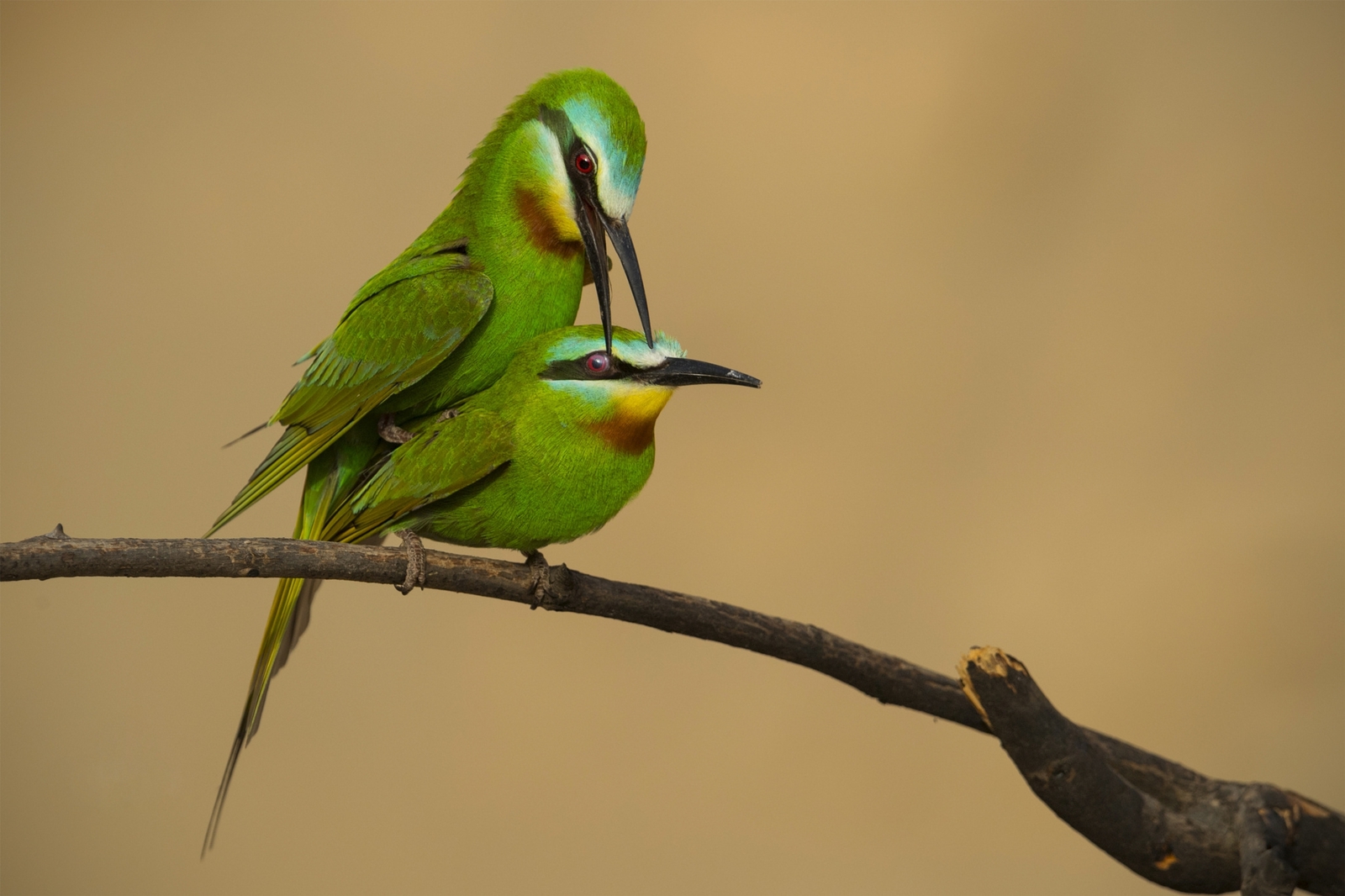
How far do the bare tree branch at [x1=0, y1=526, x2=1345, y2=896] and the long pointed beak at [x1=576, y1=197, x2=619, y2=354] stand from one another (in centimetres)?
30

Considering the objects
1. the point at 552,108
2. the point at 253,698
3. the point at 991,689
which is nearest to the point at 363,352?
the point at 552,108

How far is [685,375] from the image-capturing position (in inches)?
44.1

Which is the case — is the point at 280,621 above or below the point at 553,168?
below

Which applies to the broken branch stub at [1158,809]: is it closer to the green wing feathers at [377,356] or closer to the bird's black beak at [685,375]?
the bird's black beak at [685,375]

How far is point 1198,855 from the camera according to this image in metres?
1.41

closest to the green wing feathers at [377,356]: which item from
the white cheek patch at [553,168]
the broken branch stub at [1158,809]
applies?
the white cheek patch at [553,168]

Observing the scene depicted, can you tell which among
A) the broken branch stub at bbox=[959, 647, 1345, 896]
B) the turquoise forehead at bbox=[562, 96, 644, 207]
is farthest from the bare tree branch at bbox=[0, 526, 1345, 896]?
the turquoise forehead at bbox=[562, 96, 644, 207]

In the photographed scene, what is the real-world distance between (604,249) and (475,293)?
5.6 inches

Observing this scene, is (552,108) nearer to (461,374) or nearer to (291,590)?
(461,374)

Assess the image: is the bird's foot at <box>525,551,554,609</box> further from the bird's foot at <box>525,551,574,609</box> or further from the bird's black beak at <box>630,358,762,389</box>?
the bird's black beak at <box>630,358,762,389</box>

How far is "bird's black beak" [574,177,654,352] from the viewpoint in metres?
1.03

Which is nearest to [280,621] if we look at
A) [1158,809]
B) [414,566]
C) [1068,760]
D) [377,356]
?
[414,566]

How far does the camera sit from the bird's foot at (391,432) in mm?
1170

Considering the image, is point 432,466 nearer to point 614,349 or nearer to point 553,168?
point 614,349
